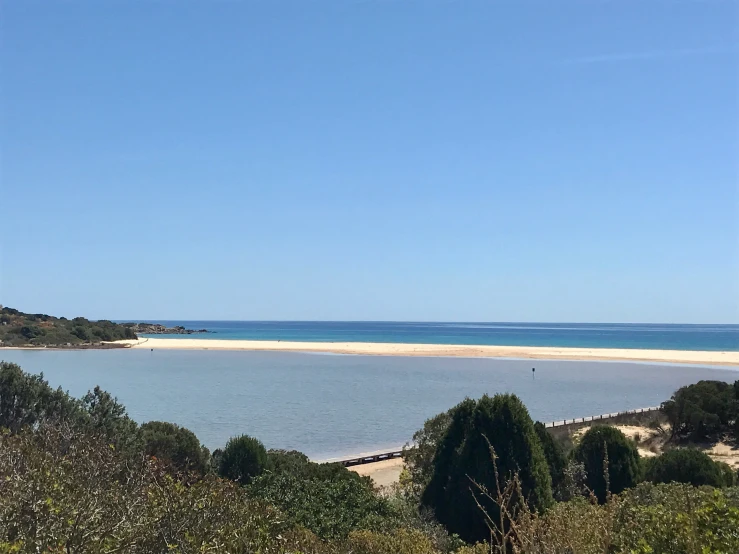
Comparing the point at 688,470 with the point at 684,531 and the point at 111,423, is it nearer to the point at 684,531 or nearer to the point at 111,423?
the point at 684,531

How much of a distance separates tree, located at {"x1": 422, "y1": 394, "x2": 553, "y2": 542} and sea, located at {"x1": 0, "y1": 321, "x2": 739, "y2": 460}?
12.4 metres

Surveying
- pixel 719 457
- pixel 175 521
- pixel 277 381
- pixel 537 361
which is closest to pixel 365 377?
pixel 277 381

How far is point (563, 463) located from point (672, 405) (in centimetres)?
1566

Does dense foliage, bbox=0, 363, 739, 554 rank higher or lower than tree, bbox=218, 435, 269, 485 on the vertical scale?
higher

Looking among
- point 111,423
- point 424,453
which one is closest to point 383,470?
point 424,453

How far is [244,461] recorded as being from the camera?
17.0m

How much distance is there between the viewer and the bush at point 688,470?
49.8ft

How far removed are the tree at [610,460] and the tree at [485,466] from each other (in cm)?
347

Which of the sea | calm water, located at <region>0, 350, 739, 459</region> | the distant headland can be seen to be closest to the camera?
the sea

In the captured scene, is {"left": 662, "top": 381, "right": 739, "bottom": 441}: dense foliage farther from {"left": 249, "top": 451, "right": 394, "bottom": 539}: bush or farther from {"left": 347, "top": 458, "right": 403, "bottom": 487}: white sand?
{"left": 249, "top": 451, "right": 394, "bottom": 539}: bush

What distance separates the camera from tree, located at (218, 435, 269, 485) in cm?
1692

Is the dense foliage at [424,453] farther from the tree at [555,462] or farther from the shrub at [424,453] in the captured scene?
the tree at [555,462]

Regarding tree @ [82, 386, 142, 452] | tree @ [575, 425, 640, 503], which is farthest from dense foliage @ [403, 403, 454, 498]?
tree @ [82, 386, 142, 452]

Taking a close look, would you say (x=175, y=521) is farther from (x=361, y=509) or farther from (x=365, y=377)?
(x=365, y=377)
